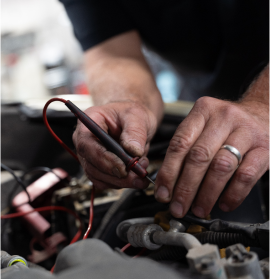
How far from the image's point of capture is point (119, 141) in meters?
0.51

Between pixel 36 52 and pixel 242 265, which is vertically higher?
pixel 242 265

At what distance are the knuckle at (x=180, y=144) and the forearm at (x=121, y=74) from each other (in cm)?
36

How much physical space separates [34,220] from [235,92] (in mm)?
795

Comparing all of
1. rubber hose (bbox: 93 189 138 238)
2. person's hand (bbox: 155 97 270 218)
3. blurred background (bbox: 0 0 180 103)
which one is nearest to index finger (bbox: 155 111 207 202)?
person's hand (bbox: 155 97 270 218)

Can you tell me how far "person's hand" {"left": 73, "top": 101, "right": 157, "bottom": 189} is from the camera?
461mm

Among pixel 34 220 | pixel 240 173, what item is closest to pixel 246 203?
pixel 240 173

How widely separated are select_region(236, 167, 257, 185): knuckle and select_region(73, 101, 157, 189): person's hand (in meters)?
0.15

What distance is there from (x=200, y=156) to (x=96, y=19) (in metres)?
0.76

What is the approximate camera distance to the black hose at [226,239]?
1.09 ft

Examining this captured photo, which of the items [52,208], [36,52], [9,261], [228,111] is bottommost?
[36,52]

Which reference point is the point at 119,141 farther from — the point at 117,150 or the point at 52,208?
the point at 52,208

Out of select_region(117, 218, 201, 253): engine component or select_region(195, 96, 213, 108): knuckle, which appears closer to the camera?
select_region(117, 218, 201, 253): engine component

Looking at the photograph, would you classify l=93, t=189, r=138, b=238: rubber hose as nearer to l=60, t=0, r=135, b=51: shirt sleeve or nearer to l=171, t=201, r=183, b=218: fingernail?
l=171, t=201, r=183, b=218: fingernail

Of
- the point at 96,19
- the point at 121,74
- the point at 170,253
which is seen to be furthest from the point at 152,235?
the point at 96,19
